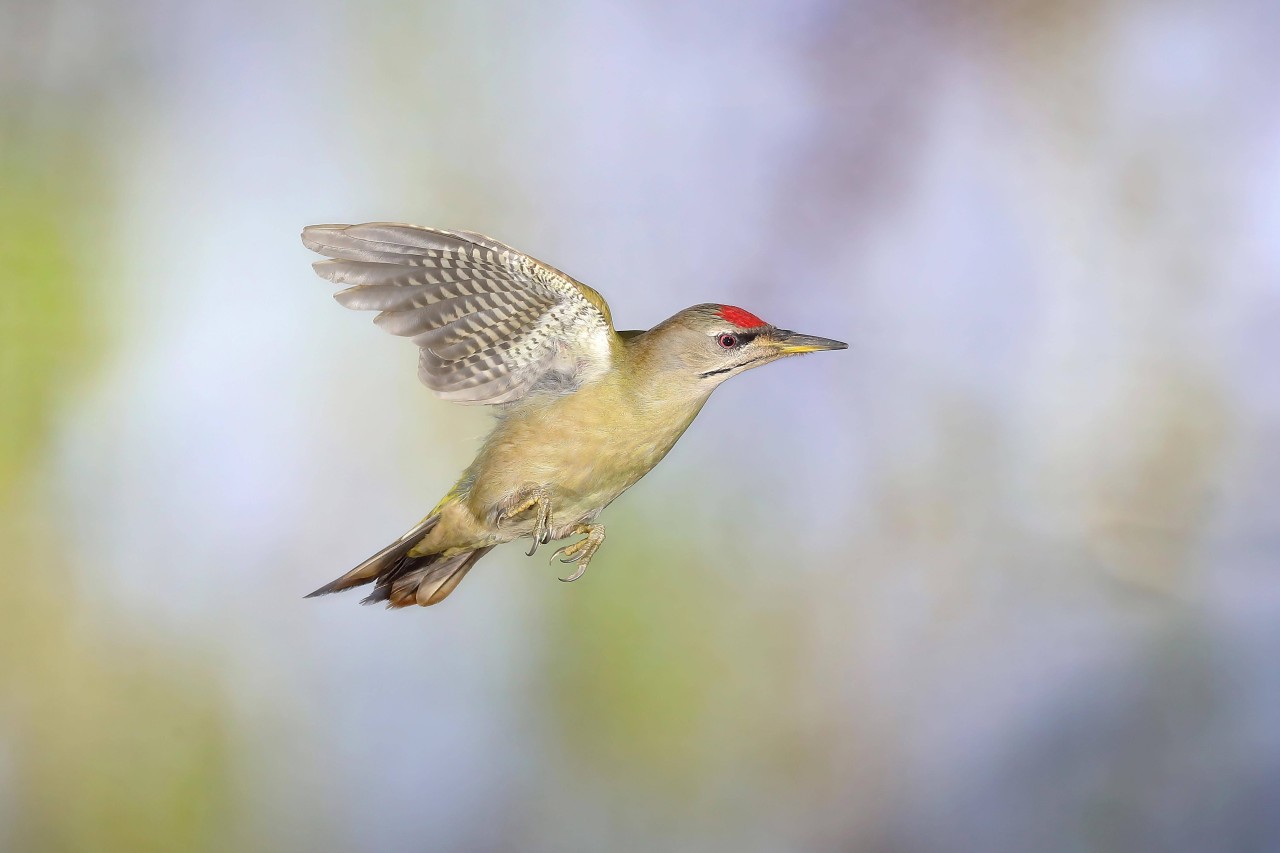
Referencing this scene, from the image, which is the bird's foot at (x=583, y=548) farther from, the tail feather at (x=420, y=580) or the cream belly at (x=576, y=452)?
the tail feather at (x=420, y=580)

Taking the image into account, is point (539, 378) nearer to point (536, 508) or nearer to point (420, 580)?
point (536, 508)

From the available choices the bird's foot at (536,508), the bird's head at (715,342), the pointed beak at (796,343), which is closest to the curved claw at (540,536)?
the bird's foot at (536,508)

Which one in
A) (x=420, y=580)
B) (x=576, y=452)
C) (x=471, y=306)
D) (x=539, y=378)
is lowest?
(x=420, y=580)

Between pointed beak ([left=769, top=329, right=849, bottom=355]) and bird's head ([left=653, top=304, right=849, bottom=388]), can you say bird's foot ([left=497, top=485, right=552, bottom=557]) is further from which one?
pointed beak ([left=769, top=329, right=849, bottom=355])

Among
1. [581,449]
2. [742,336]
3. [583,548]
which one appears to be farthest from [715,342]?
[583,548]

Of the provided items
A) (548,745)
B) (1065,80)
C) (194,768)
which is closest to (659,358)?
(548,745)

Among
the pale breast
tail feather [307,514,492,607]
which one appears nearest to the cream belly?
the pale breast
